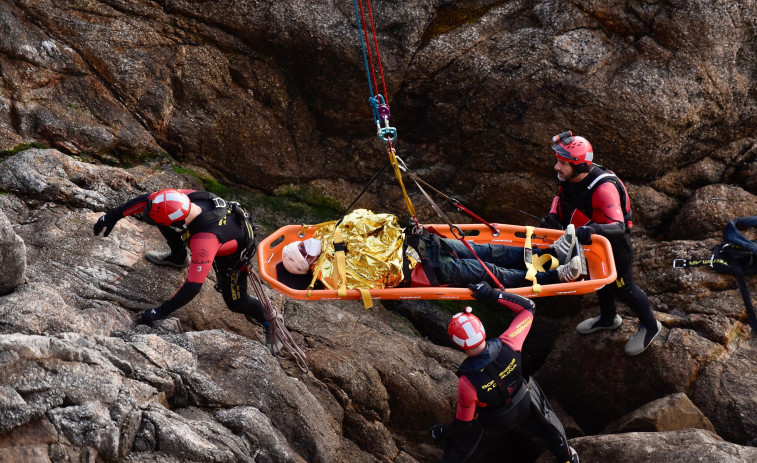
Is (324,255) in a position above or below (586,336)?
above

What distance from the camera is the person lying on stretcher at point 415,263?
6.10 metres

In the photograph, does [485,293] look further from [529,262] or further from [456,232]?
[456,232]

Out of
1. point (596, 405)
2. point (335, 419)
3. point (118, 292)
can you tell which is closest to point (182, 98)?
point (118, 292)

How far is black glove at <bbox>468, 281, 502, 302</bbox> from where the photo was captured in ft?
19.1

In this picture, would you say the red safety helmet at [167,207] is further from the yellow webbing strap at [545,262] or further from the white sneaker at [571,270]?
the white sneaker at [571,270]

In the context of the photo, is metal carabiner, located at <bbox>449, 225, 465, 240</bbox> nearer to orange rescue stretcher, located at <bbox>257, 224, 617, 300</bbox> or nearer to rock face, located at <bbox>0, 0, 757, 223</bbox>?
orange rescue stretcher, located at <bbox>257, 224, 617, 300</bbox>

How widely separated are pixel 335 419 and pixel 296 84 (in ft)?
15.0

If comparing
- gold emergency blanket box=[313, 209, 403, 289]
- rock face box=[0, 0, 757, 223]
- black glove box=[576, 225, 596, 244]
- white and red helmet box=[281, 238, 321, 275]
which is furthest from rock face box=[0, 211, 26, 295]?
black glove box=[576, 225, 596, 244]

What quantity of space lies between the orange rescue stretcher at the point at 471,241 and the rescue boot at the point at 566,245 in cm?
25

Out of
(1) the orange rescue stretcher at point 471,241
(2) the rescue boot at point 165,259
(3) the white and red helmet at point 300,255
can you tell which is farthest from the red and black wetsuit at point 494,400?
(2) the rescue boot at point 165,259

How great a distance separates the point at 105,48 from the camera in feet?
27.4

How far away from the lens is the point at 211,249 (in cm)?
599

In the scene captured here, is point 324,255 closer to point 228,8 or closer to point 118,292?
point 118,292

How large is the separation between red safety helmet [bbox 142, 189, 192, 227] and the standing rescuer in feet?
10.8
